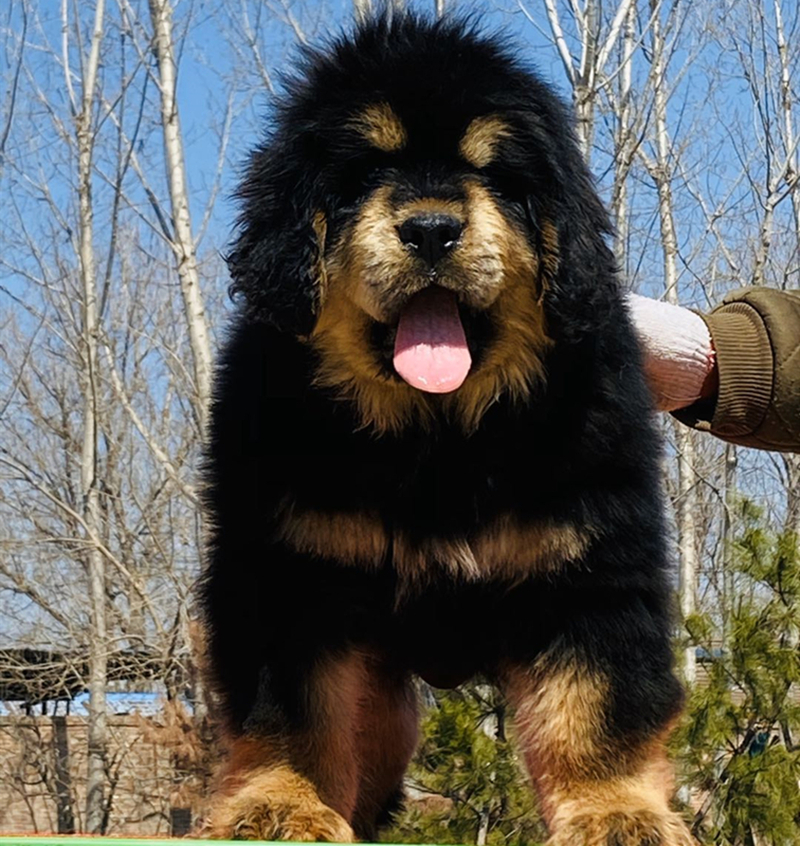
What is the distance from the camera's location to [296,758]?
213 cm

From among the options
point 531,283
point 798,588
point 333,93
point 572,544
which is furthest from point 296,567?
point 798,588

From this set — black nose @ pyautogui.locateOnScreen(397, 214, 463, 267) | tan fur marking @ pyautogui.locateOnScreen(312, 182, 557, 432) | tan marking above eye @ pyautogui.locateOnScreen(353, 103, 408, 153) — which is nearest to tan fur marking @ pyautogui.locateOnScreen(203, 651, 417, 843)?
tan fur marking @ pyautogui.locateOnScreen(312, 182, 557, 432)

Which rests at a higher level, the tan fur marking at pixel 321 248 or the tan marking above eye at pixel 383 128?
the tan marking above eye at pixel 383 128

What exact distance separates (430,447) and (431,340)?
229mm

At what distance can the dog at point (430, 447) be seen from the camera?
2.12 m

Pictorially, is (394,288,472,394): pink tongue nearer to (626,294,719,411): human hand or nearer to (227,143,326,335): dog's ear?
(227,143,326,335): dog's ear

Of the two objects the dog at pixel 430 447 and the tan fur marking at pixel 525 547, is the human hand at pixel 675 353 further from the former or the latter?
the tan fur marking at pixel 525 547

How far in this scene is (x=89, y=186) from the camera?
1058cm

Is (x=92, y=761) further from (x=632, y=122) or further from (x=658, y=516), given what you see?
(x=658, y=516)

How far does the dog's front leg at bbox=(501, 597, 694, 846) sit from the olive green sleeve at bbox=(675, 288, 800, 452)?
102 cm

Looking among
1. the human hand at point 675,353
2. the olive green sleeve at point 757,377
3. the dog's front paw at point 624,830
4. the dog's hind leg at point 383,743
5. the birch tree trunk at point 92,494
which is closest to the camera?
the dog's front paw at point 624,830

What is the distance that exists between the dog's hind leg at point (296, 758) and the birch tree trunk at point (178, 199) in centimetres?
669

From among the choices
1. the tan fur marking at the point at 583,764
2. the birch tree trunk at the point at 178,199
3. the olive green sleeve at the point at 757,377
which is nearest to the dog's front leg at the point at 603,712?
the tan fur marking at the point at 583,764

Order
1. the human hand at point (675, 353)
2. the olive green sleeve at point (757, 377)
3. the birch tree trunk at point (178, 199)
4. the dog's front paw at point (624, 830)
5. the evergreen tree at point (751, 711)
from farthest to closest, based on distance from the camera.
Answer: the birch tree trunk at point (178, 199), the evergreen tree at point (751, 711), the olive green sleeve at point (757, 377), the human hand at point (675, 353), the dog's front paw at point (624, 830)
